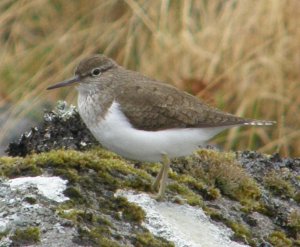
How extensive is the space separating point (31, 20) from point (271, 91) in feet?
12.4

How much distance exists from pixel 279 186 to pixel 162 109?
3.43 ft

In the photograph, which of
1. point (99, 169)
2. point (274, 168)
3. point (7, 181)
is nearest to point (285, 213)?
point (274, 168)

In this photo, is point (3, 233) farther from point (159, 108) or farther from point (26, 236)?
point (159, 108)

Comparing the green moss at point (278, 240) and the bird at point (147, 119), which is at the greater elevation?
the bird at point (147, 119)

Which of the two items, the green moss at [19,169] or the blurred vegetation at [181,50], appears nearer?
the green moss at [19,169]

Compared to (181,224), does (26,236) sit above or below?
below

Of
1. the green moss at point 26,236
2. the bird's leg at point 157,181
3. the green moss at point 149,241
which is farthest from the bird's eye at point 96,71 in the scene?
the green moss at point 26,236

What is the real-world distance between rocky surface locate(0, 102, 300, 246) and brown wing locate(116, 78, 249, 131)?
1.01ft

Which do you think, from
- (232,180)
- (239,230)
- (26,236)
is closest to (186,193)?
(232,180)

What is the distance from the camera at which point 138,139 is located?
19.9 ft

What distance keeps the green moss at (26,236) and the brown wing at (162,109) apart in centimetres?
177

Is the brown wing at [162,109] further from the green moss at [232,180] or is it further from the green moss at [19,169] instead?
the green moss at [19,169]

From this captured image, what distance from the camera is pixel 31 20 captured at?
12.5 m

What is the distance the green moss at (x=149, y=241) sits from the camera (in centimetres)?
486
